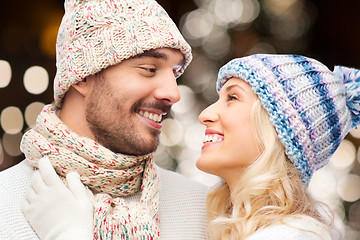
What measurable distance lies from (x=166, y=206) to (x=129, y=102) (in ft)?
1.47

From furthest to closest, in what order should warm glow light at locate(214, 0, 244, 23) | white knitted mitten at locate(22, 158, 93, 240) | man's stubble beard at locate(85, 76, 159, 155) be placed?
warm glow light at locate(214, 0, 244, 23) < man's stubble beard at locate(85, 76, 159, 155) < white knitted mitten at locate(22, 158, 93, 240)

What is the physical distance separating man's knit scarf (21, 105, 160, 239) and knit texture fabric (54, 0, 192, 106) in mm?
222

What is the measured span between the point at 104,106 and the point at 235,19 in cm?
194

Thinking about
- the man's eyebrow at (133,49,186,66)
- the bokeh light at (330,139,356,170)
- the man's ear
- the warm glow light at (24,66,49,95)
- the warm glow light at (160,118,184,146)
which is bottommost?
the bokeh light at (330,139,356,170)

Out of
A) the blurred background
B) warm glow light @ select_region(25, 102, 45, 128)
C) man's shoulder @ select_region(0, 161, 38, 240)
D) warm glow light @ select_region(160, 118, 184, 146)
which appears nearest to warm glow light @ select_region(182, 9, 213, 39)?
the blurred background

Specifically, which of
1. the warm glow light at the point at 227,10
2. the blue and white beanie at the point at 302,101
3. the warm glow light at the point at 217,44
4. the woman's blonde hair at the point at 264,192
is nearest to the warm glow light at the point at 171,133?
the warm glow light at the point at 217,44

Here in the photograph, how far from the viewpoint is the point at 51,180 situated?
4.80 feet

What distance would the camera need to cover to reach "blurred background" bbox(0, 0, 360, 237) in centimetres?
330

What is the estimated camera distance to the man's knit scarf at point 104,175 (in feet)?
4.75

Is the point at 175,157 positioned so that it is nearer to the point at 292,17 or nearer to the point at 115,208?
the point at 292,17

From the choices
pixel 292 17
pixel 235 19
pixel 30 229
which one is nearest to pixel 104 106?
pixel 30 229

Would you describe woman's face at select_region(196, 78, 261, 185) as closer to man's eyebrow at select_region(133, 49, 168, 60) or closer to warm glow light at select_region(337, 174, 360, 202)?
man's eyebrow at select_region(133, 49, 168, 60)

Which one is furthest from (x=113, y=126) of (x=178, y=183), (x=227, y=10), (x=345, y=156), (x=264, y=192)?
(x=345, y=156)

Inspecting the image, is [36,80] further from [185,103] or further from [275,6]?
[275,6]
